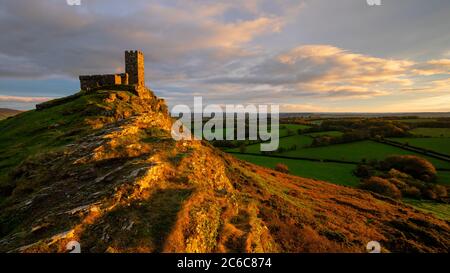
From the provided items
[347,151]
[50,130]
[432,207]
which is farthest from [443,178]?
[50,130]

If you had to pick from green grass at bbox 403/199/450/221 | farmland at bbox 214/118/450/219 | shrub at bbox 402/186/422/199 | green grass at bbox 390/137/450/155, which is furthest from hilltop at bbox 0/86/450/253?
green grass at bbox 390/137/450/155

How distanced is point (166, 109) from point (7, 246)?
27.4 metres

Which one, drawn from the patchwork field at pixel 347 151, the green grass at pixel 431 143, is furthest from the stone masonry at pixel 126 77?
the green grass at pixel 431 143

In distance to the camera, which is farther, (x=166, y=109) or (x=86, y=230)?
(x=166, y=109)

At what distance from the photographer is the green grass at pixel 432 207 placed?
37656mm

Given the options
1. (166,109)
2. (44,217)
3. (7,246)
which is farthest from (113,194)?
(166,109)

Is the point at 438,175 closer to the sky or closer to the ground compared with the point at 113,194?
closer to the ground

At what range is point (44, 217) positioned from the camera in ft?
32.1

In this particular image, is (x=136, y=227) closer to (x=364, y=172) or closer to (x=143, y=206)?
(x=143, y=206)

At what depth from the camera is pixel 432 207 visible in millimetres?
41438

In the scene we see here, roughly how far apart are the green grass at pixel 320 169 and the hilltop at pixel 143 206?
33.1 metres

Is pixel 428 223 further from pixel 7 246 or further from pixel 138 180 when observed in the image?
pixel 7 246

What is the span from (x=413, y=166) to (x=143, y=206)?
69202 mm
